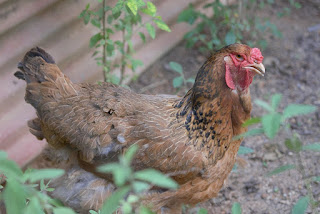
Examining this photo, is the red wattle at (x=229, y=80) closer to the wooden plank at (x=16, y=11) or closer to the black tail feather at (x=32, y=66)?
the black tail feather at (x=32, y=66)

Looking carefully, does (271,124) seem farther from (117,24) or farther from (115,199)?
(117,24)

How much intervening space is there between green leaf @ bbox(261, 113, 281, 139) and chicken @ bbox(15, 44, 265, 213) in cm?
122

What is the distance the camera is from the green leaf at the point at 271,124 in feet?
4.34

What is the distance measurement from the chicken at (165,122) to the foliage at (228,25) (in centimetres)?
173

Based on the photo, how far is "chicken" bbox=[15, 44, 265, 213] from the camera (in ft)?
8.54

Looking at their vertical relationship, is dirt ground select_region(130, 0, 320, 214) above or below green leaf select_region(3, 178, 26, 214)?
below

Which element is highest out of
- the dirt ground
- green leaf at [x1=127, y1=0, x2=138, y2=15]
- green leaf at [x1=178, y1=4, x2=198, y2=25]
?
green leaf at [x1=127, y1=0, x2=138, y2=15]

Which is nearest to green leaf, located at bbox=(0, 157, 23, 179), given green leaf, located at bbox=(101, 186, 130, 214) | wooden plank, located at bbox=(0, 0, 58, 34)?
green leaf, located at bbox=(101, 186, 130, 214)

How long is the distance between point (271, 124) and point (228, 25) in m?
3.72

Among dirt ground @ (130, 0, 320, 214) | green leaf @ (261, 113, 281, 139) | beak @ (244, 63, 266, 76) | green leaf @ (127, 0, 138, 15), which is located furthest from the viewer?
dirt ground @ (130, 0, 320, 214)

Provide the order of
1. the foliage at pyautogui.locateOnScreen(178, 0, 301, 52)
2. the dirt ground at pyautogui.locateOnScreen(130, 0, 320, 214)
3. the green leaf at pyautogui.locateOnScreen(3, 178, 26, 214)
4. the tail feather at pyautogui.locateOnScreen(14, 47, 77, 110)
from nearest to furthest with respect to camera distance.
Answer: the green leaf at pyautogui.locateOnScreen(3, 178, 26, 214), the tail feather at pyautogui.locateOnScreen(14, 47, 77, 110), the dirt ground at pyautogui.locateOnScreen(130, 0, 320, 214), the foliage at pyautogui.locateOnScreen(178, 0, 301, 52)

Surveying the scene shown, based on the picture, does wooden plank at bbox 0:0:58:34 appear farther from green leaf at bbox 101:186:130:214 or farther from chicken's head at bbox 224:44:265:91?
green leaf at bbox 101:186:130:214

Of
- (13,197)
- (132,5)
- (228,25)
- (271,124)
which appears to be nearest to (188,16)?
(228,25)

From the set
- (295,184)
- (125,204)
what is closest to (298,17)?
(295,184)
